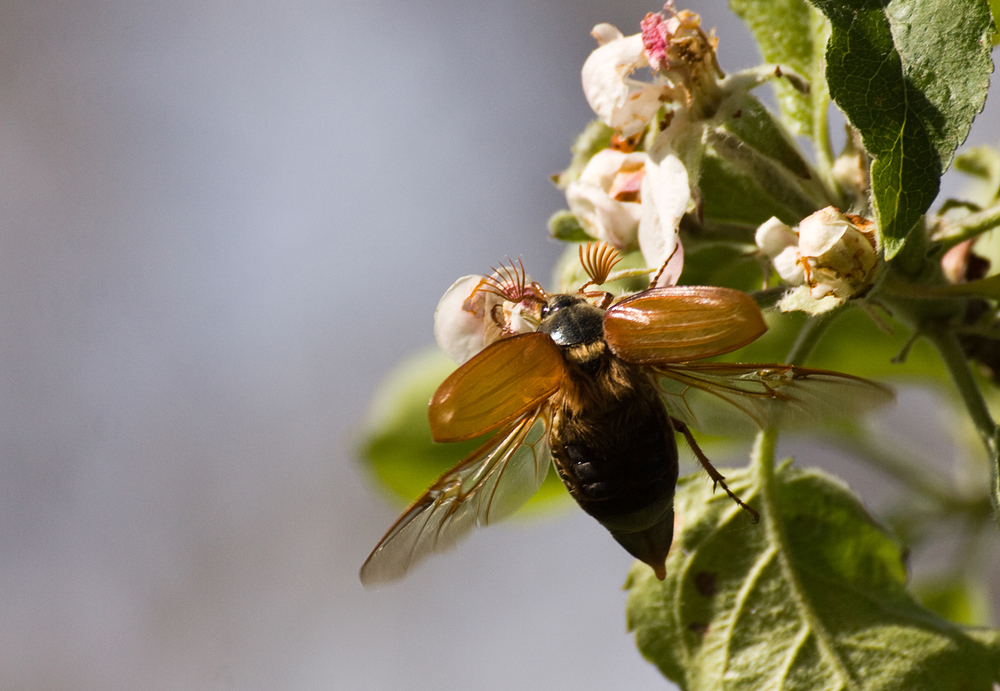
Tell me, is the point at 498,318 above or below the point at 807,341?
above

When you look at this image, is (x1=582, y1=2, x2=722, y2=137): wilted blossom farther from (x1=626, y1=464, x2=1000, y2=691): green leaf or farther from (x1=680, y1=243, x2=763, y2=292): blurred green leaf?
(x1=626, y1=464, x2=1000, y2=691): green leaf

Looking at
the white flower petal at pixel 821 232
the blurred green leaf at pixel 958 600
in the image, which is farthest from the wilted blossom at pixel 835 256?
the blurred green leaf at pixel 958 600

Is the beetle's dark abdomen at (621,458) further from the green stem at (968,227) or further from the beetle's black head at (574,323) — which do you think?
the green stem at (968,227)

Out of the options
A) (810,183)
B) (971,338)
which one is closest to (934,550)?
(971,338)

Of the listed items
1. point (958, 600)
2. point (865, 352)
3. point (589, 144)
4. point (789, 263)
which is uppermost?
point (589, 144)

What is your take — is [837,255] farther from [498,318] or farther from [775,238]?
[498,318]

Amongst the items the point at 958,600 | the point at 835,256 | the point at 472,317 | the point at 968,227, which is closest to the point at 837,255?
the point at 835,256

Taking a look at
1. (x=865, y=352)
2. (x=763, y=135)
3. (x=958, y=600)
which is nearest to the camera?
(x=763, y=135)

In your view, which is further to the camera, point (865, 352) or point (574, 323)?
point (865, 352)
